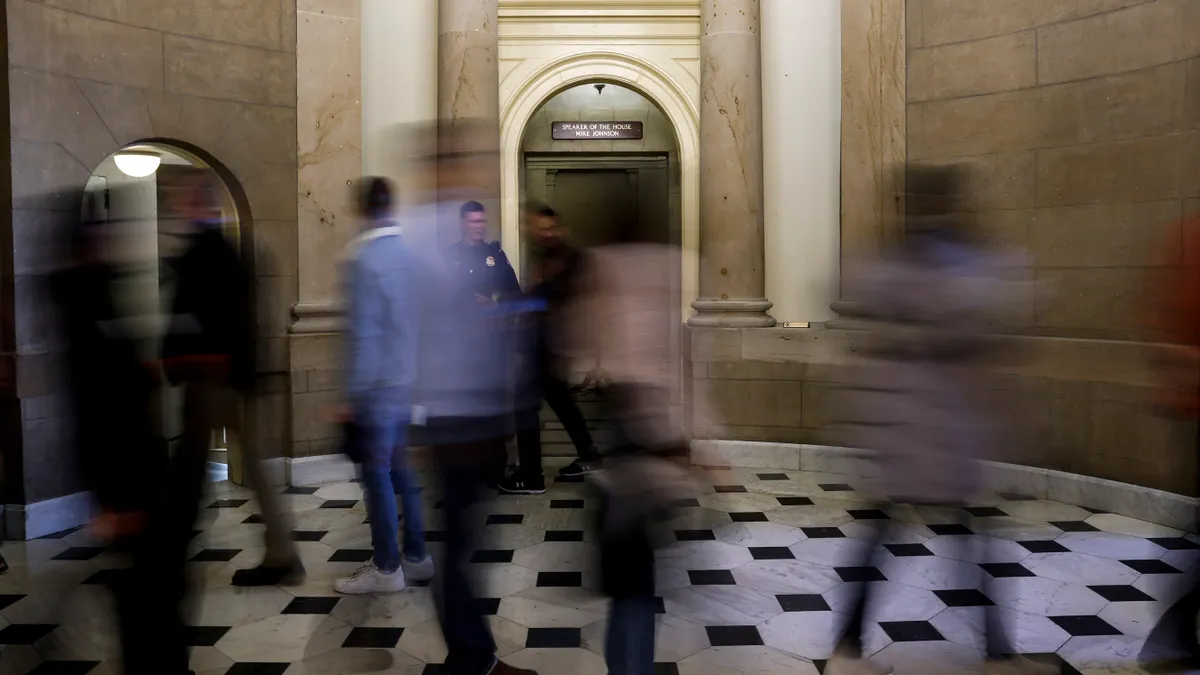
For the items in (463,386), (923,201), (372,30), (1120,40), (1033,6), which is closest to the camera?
(463,386)

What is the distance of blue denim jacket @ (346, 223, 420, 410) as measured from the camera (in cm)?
371

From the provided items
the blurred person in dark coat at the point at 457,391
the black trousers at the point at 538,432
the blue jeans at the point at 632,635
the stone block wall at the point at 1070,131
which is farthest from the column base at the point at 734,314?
the blue jeans at the point at 632,635

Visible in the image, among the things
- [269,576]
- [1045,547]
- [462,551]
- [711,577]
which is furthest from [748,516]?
[462,551]

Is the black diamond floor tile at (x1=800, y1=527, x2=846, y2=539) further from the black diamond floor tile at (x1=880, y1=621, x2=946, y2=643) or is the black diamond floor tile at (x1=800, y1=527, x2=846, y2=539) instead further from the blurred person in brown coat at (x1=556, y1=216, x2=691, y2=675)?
the blurred person in brown coat at (x1=556, y1=216, x2=691, y2=675)

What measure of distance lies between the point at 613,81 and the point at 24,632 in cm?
591

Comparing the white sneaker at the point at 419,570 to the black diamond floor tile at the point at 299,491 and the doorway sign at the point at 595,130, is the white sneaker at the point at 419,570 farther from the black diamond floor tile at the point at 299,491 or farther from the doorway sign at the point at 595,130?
the doorway sign at the point at 595,130

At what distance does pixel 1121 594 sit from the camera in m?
4.26

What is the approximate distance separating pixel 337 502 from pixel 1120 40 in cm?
566

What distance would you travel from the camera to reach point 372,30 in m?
7.27

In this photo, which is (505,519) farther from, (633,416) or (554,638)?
(633,416)

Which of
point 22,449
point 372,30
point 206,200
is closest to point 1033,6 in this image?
point 372,30

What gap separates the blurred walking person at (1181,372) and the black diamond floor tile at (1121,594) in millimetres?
665

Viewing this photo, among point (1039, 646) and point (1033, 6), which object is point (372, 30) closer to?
point (1033, 6)

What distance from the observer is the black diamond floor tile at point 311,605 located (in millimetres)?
4090
